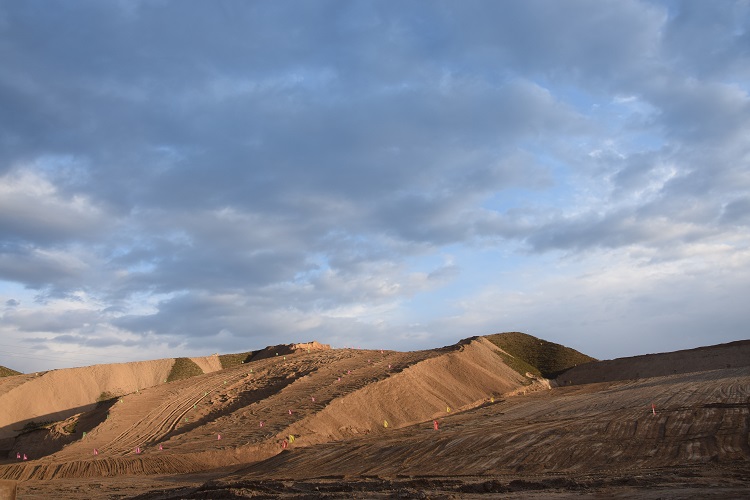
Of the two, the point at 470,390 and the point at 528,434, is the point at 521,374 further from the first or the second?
the point at 528,434

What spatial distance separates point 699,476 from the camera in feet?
39.9

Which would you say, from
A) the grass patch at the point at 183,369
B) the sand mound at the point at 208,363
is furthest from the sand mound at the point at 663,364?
the grass patch at the point at 183,369

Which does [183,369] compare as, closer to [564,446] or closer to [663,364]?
[663,364]

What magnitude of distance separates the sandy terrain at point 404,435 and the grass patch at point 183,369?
12481mm

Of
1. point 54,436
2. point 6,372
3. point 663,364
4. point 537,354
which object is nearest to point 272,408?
point 54,436

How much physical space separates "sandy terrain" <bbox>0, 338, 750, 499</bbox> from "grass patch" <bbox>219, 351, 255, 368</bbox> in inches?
610

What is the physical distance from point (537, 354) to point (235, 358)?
3136 centimetres

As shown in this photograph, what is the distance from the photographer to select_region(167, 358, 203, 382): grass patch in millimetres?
55628

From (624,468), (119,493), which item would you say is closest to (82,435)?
(119,493)

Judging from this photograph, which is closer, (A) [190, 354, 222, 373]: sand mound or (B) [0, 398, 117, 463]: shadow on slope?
(B) [0, 398, 117, 463]: shadow on slope

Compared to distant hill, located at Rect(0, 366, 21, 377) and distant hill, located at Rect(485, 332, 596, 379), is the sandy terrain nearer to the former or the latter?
distant hill, located at Rect(485, 332, 596, 379)

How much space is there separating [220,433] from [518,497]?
71.2 ft

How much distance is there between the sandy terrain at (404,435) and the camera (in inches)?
538

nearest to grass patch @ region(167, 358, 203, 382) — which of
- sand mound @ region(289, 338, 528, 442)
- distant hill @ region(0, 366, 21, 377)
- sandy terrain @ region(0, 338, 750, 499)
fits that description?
sandy terrain @ region(0, 338, 750, 499)
